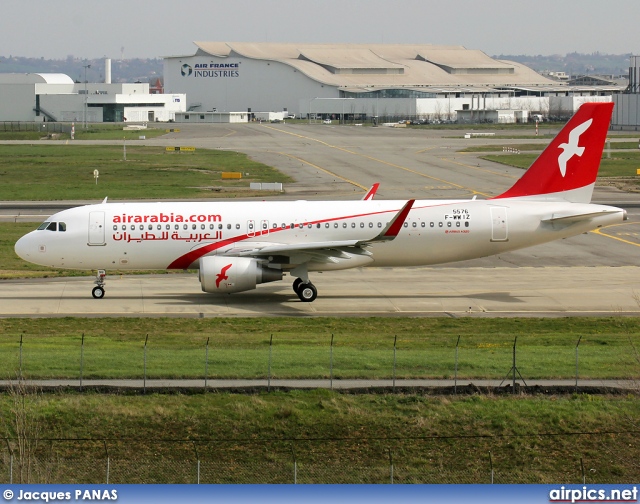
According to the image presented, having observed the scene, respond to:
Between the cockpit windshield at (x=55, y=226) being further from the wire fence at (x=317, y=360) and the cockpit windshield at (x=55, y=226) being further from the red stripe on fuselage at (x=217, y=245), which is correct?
the wire fence at (x=317, y=360)

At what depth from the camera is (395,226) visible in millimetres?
44844

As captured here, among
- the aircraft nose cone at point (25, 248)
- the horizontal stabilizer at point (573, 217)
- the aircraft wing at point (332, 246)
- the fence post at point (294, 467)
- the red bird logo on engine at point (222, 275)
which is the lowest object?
the fence post at point (294, 467)

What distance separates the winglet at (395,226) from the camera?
146 ft

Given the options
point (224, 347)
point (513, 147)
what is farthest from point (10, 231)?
point (513, 147)

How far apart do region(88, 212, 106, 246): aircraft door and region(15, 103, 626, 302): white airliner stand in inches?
1.9

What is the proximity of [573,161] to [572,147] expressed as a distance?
2.25ft

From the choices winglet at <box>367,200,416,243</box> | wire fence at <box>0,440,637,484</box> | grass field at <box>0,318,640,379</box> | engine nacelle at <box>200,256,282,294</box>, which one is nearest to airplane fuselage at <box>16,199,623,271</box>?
engine nacelle at <box>200,256,282,294</box>

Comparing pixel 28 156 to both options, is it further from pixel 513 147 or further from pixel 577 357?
pixel 577 357

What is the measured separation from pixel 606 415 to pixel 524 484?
5.34m

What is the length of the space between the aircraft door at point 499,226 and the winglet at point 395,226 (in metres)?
5.55

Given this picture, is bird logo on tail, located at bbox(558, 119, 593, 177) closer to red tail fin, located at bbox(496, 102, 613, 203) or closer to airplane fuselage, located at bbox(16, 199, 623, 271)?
red tail fin, located at bbox(496, 102, 613, 203)

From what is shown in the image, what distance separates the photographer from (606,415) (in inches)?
1172

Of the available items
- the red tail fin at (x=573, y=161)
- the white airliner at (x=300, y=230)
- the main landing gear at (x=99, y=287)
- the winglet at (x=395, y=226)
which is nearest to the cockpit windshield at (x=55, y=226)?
the white airliner at (x=300, y=230)

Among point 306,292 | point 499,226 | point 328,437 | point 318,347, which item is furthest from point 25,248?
point 328,437
